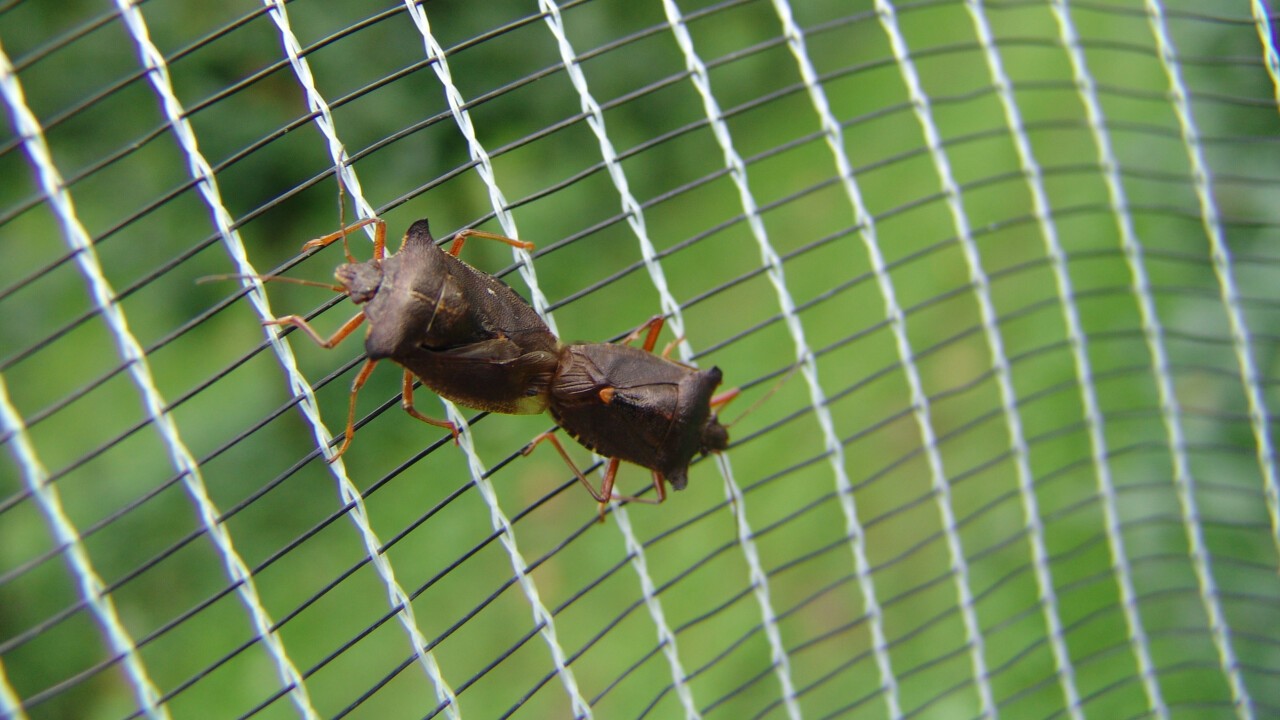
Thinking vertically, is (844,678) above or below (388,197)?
below

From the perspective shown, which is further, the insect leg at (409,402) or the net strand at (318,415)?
the insect leg at (409,402)

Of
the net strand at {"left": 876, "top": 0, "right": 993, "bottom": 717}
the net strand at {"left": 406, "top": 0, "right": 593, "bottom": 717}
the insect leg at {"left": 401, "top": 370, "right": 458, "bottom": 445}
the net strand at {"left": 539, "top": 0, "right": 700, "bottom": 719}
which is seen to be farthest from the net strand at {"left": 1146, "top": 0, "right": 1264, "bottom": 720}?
the insect leg at {"left": 401, "top": 370, "right": 458, "bottom": 445}

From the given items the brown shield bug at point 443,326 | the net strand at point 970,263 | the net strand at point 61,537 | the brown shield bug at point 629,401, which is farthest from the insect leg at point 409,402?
the net strand at point 970,263

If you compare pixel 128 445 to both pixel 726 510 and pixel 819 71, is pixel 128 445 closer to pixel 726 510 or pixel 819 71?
pixel 726 510

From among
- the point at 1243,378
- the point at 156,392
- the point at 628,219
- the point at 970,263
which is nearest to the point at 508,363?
the point at 628,219

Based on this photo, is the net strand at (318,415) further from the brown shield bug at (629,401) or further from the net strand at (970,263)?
the net strand at (970,263)

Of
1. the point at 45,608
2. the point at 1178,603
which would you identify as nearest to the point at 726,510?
the point at 1178,603
